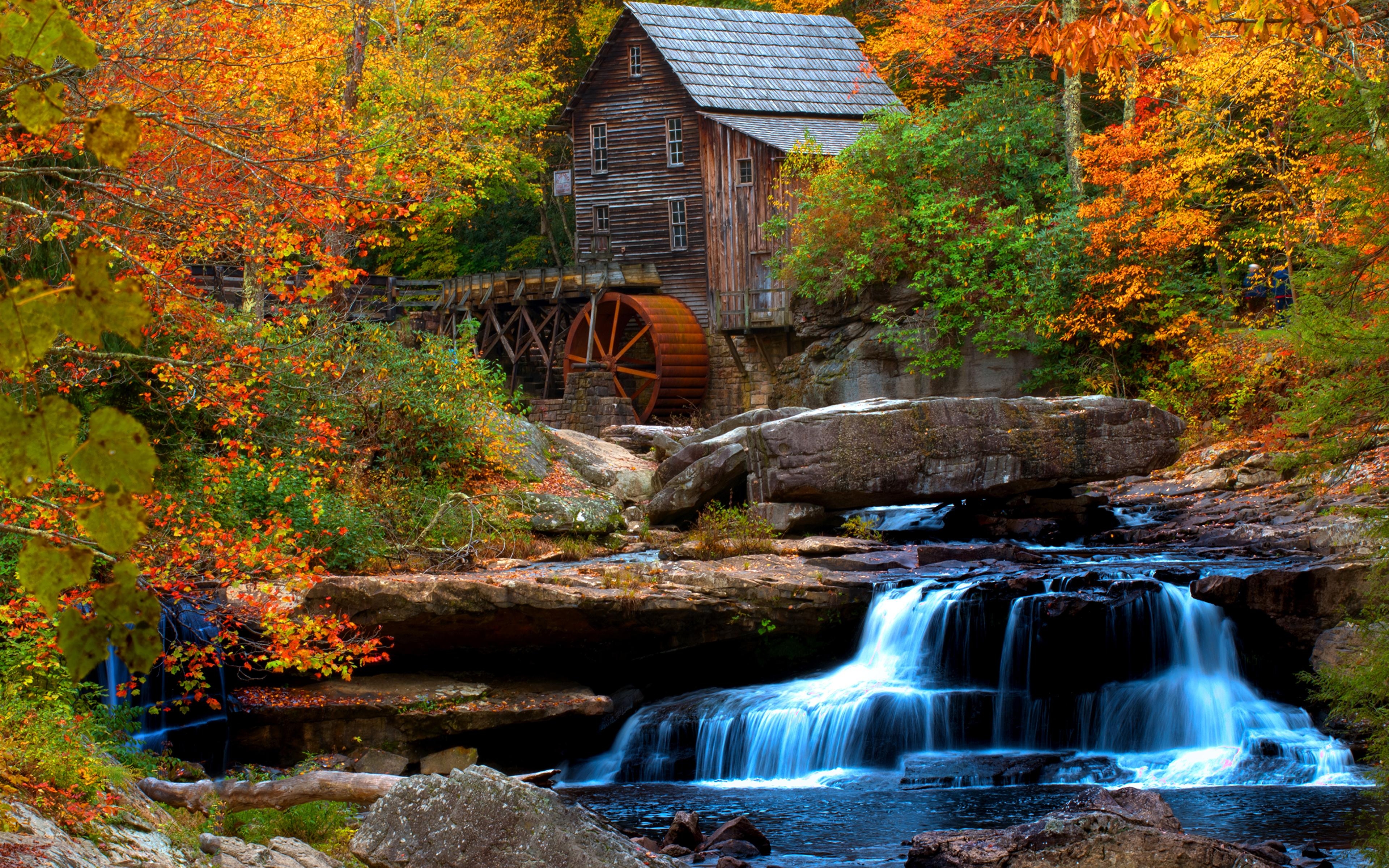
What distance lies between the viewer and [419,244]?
1436 inches

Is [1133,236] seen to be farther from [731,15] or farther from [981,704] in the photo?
[731,15]

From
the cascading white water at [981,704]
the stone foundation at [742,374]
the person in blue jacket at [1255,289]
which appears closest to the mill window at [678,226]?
the stone foundation at [742,374]

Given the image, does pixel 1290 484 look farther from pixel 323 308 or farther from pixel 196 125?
pixel 196 125

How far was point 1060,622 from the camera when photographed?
1080cm

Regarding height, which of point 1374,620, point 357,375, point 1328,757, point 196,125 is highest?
point 196,125

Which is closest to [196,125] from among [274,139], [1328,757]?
[274,139]

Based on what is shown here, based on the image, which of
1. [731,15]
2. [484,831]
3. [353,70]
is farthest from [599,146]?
[484,831]

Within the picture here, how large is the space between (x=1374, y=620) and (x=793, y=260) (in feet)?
64.4

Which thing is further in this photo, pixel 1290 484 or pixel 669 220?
pixel 669 220

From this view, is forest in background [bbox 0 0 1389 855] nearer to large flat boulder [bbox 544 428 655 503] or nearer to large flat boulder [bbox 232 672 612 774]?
large flat boulder [bbox 232 672 612 774]

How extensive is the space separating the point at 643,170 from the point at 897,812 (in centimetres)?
2493

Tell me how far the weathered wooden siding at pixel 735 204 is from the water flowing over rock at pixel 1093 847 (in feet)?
74.7

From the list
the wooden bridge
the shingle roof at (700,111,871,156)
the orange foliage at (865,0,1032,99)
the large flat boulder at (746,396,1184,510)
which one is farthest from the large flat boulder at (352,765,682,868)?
the wooden bridge

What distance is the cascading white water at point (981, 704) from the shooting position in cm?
1020
